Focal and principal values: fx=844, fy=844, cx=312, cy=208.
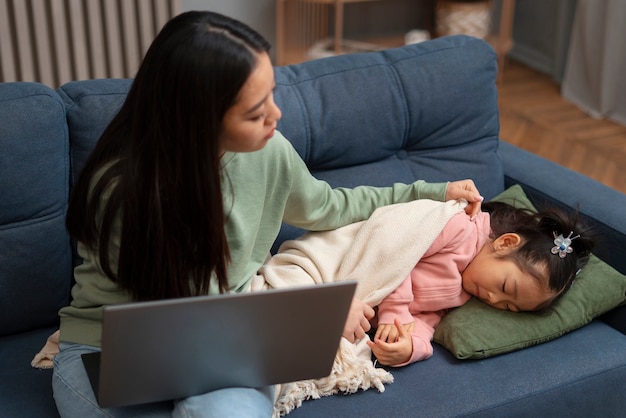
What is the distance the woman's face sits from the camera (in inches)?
48.4

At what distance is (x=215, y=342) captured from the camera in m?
1.21

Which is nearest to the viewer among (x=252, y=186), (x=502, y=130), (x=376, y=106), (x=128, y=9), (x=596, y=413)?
(x=252, y=186)

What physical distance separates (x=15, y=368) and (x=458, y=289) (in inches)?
33.0

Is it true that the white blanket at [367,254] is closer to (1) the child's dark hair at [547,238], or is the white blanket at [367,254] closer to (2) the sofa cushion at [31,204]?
(1) the child's dark hair at [547,238]

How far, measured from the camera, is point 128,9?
10.6ft

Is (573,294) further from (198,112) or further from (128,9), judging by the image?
(128,9)

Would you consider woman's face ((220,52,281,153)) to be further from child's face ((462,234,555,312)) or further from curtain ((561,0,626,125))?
curtain ((561,0,626,125))

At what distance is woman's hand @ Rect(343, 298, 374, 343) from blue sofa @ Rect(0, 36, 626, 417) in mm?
106

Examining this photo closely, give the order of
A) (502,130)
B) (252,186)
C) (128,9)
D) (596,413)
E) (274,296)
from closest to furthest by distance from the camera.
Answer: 1. (274,296)
2. (252,186)
3. (596,413)
4. (128,9)
5. (502,130)

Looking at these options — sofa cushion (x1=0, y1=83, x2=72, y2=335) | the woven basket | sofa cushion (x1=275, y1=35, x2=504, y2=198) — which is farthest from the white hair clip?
the woven basket

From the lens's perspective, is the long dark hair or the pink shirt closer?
the long dark hair

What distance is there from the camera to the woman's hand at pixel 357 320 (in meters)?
1.47

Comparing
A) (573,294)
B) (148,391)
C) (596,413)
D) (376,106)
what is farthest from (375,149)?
(148,391)

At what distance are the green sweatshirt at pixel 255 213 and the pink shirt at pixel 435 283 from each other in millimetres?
105
